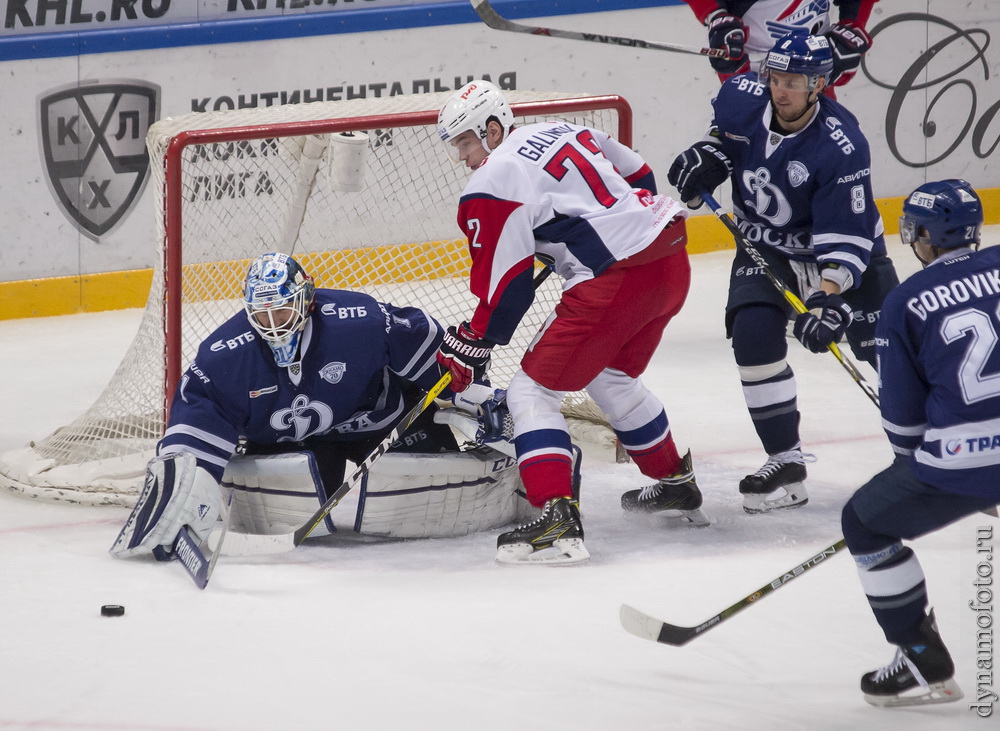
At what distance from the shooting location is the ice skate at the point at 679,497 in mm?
3525

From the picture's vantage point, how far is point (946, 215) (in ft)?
7.48

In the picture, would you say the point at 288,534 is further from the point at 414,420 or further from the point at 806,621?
the point at 806,621

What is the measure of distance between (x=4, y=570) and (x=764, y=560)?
1763mm

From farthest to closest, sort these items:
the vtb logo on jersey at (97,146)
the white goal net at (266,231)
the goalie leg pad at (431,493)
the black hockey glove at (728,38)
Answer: the vtb logo on jersey at (97,146)
the black hockey glove at (728,38)
the white goal net at (266,231)
the goalie leg pad at (431,493)

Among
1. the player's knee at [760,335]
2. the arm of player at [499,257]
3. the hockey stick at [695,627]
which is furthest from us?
the player's knee at [760,335]

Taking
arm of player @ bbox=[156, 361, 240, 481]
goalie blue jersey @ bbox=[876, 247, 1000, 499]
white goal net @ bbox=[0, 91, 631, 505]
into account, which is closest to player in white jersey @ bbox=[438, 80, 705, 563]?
arm of player @ bbox=[156, 361, 240, 481]

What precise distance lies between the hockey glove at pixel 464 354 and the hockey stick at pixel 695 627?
2.54 ft

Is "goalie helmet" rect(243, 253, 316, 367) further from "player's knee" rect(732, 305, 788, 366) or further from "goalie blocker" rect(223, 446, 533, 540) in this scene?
"player's knee" rect(732, 305, 788, 366)

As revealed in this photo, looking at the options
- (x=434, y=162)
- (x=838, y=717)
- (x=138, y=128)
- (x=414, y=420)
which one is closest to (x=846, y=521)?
(x=838, y=717)

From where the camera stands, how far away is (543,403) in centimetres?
326

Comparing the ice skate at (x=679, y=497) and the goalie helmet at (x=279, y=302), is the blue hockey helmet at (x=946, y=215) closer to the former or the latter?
the ice skate at (x=679, y=497)

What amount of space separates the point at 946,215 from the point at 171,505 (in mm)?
1807

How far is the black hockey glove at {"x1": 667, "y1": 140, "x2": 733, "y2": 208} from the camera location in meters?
3.61

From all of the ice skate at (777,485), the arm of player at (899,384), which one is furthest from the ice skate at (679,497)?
the arm of player at (899,384)
